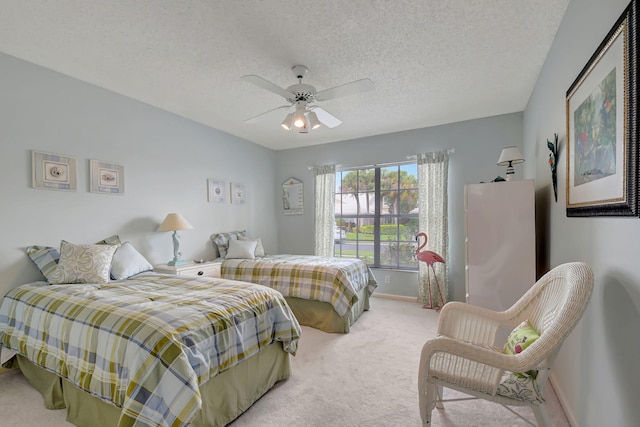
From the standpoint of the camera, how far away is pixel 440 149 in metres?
4.19

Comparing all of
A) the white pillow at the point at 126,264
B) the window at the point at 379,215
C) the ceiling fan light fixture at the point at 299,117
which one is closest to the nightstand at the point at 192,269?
the white pillow at the point at 126,264

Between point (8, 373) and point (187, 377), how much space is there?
228 centimetres

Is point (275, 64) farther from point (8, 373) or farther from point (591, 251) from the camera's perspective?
point (8, 373)

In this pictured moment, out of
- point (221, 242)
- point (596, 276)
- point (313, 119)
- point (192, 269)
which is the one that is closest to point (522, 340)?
point (596, 276)

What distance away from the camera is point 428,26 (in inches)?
80.0

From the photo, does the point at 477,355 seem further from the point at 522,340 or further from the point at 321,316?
the point at 321,316

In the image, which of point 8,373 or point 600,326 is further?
point 8,373

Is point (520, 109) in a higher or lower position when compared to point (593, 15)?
higher

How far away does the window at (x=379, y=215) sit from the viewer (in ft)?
14.8

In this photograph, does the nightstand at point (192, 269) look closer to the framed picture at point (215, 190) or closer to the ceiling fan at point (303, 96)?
the framed picture at point (215, 190)

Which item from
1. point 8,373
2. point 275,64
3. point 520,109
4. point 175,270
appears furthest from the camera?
point 520,109

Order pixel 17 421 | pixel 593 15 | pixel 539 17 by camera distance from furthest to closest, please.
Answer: pixel 539 17 < pixel 17 421 < pixel 593 15

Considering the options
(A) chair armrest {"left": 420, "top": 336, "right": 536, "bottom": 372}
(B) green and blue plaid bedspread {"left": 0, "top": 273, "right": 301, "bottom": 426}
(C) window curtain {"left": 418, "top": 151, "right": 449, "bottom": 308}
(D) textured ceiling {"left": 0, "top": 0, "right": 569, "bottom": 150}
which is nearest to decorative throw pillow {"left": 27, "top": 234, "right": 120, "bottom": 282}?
(B) green and blue plaid bedspread {"left": 0, "top": 273, "right": 301, "bottom": 426}

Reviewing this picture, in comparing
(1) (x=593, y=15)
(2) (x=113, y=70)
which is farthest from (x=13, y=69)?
(1) (x=593, y=15)
